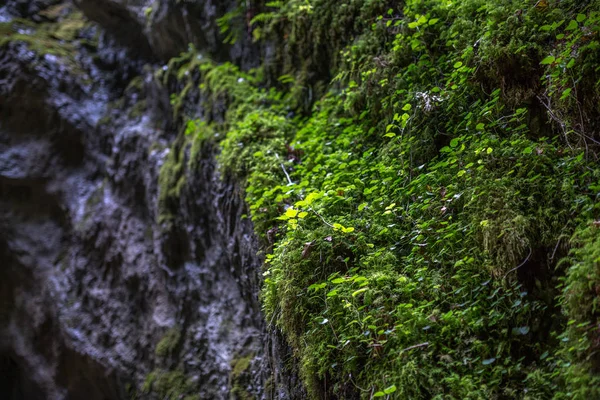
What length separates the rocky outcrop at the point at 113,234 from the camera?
5.56 m

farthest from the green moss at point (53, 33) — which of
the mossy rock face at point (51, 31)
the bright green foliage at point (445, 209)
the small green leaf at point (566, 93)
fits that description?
the small green leaf at point (566, 93)

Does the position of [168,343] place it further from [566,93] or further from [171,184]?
[566,93]

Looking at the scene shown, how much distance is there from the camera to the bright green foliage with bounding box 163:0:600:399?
2490 mm

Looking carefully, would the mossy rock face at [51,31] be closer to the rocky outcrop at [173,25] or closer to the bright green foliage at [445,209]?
the rocky outcrop at [173,25]

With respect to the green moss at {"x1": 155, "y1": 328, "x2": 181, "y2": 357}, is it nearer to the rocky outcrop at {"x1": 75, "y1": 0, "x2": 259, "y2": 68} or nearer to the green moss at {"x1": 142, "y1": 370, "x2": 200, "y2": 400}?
the green moss at {"x1": 142, "y1": 370, "x2": 200, "y2": 400}

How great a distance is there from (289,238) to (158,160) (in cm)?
402

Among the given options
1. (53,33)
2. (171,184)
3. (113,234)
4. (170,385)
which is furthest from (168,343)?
(53,33)

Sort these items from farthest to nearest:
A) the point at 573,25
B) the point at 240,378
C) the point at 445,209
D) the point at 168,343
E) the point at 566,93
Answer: the point at 168,343 → the point at 240,378 → the point at 445,209 → the point at 573,25 → the point at 566,93

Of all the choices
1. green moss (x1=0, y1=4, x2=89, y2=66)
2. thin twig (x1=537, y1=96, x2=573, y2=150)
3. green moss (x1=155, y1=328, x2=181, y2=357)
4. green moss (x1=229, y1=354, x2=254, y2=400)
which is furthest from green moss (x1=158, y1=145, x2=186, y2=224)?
thin twig (x1=537, y1=96, x2=573, y2=150)

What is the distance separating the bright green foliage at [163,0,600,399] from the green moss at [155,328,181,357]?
7.96 feet

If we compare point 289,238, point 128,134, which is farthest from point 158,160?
point 289,238

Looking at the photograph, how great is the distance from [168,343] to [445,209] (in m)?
4.27

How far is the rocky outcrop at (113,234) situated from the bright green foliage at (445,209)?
3.93ft

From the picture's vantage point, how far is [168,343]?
20.1 feet
